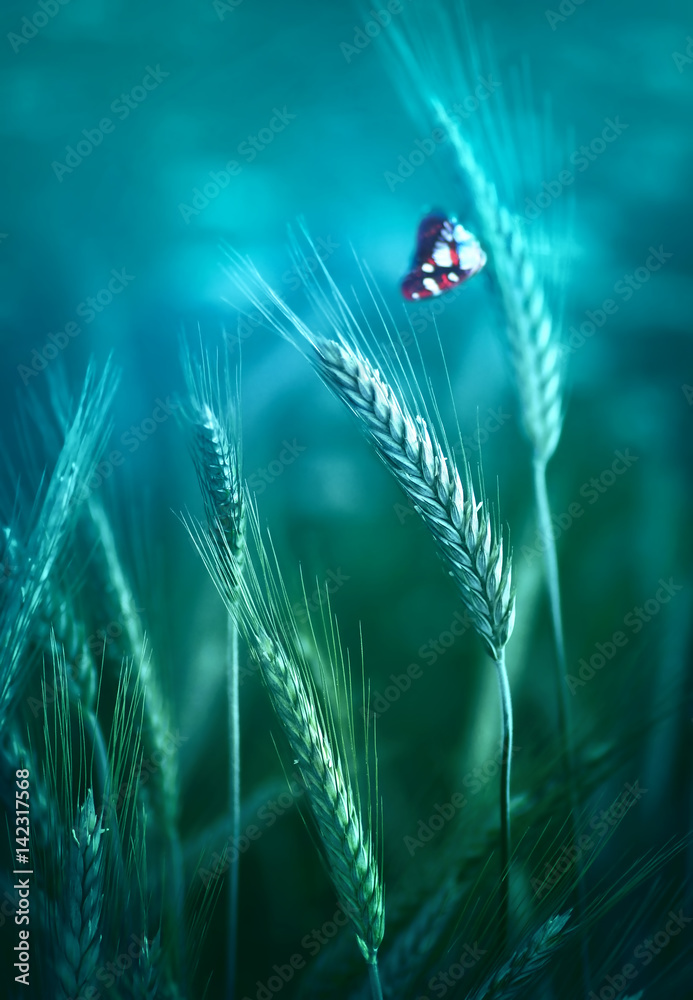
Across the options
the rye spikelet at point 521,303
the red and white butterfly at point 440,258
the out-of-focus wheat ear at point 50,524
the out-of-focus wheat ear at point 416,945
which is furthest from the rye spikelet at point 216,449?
the out-of-focus wheat ear at point 416,945

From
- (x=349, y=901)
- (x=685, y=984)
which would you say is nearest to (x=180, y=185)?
(x=349, y=901)

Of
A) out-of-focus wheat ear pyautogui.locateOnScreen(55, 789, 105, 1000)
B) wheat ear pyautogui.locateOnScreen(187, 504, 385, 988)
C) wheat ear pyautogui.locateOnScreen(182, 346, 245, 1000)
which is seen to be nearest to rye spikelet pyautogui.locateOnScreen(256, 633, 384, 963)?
wheat ear pyautogui.locateOnScreen(187, 504, 385, 988)

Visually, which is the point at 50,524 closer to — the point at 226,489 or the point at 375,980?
the point at 226,489

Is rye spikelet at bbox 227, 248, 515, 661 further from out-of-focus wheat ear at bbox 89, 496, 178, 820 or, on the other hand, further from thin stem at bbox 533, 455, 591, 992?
out-of-focus wheat ear at bbox 89, 496, 178, 820

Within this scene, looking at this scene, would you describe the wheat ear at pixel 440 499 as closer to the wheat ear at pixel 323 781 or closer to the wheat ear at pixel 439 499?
the wheat ear at pixel 439 499

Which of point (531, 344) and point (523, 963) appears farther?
point (531, 344)

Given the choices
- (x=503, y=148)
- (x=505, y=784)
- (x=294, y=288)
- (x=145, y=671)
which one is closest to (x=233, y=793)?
(x=145, y=671)
